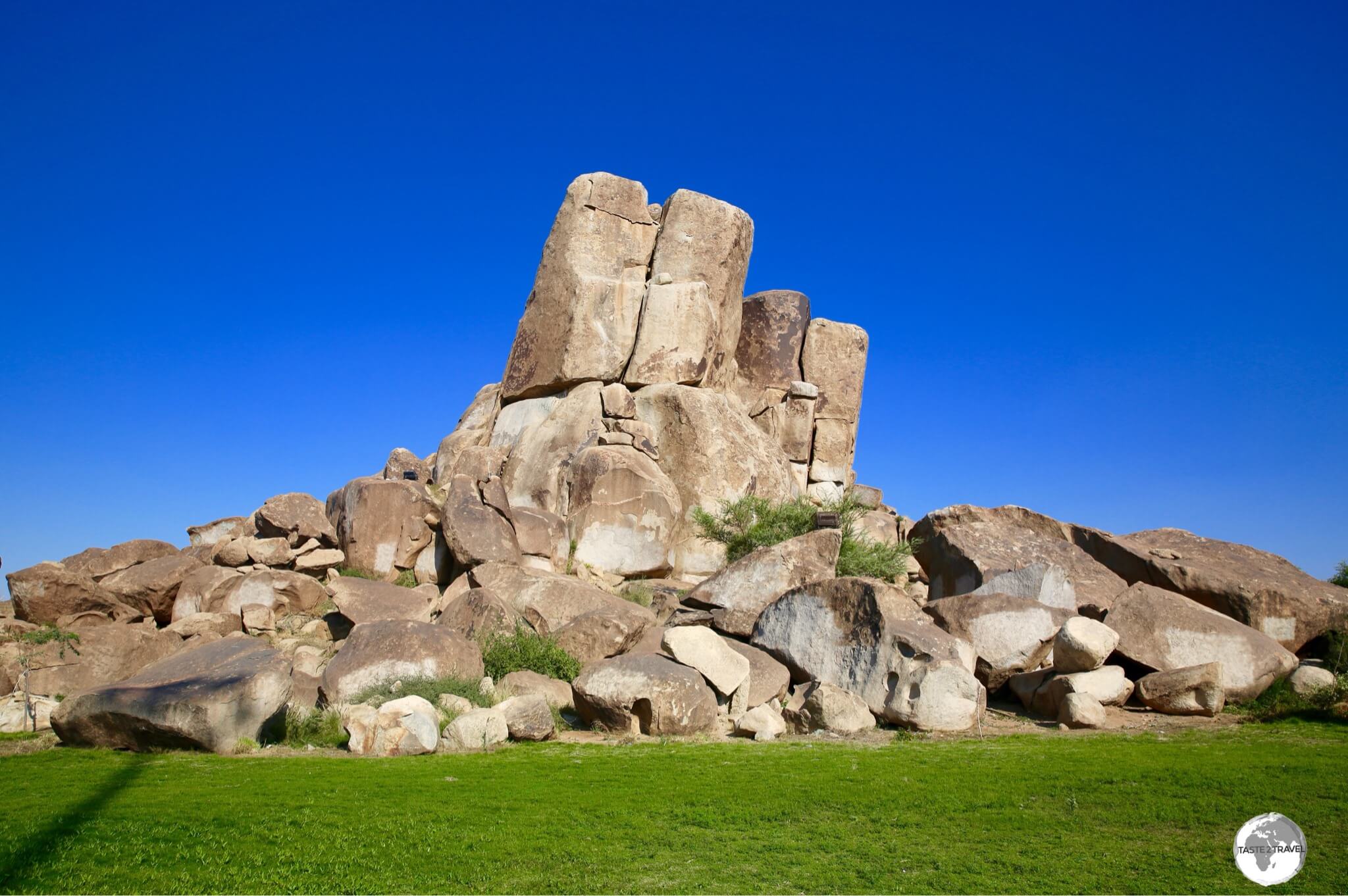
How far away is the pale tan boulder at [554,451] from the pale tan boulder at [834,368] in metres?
9.70

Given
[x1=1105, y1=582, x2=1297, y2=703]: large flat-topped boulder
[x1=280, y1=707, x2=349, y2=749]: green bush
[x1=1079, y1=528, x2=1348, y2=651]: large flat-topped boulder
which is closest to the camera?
[x1=280, y1=707, x2=349, y2=749]: green bush

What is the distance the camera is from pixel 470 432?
27625 millimetres

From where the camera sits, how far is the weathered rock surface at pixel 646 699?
39.5 feet

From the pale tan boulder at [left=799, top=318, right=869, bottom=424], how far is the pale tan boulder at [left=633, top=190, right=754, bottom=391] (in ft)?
15.2

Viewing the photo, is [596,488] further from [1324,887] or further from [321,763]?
[1324,887]

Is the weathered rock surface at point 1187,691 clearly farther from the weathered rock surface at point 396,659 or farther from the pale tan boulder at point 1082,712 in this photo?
the weathered rock surface at point 396,659

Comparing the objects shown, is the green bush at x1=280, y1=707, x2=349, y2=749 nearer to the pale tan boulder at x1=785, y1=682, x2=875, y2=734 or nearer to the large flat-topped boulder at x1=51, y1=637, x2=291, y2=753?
the large flat-topped boulder at x1=51, y1=637, x2=291, y2=753

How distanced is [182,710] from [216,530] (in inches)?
630

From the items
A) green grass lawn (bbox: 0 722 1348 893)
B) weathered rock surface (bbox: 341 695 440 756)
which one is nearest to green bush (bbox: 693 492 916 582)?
green grass lawn (bbox: 0 722 1348 893)

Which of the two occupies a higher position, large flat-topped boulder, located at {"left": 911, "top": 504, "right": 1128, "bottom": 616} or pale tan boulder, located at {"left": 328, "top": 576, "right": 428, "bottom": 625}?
large flat-topped boulder, located at {"left": 911, "top": 504, "right": 1128, "bottom": 616}

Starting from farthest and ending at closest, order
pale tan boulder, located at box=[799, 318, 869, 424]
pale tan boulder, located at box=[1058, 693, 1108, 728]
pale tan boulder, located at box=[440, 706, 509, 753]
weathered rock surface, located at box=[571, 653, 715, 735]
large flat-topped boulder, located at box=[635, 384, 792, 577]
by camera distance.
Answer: pale tan boulder, located at box=[799, 318, 869, 424]
large flat-topped boulder, located at box=[635, 384, 792, 577]
pale tan boulder, located at box=[1058, 693, 1108, 728]
weathered rock surface, located at box=[571, 653, 715, 735]
pale tan boulder, located at box=[440, 706, 509, 753]

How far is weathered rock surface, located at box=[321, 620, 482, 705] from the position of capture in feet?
41.9

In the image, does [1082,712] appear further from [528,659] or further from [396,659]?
[396,659]

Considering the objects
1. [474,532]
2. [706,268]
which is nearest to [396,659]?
[474,532]
